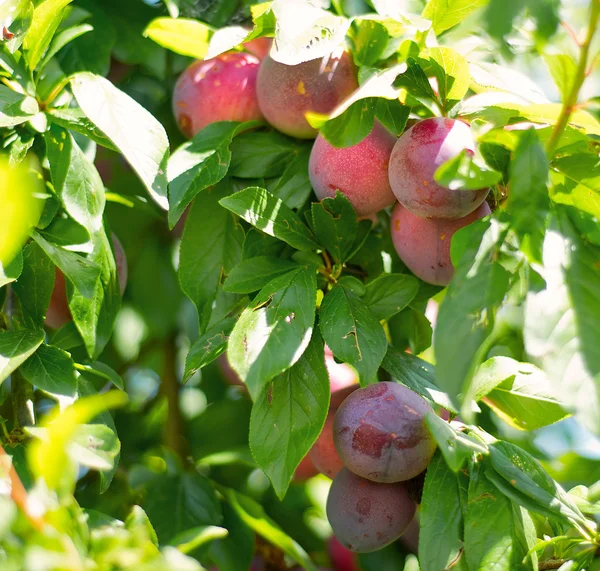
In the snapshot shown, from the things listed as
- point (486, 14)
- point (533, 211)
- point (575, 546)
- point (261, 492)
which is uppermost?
point (486, 14)

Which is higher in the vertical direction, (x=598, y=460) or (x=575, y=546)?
(x=575, y=546)

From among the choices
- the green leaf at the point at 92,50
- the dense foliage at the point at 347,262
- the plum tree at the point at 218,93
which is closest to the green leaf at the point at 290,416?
the dense foliage at the point at 347,262

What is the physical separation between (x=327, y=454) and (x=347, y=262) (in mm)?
208

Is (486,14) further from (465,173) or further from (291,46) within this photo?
(291,46)

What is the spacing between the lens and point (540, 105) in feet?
2.04

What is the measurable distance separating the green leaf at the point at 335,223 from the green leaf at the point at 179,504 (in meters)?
0.39

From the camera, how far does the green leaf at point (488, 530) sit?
610mm

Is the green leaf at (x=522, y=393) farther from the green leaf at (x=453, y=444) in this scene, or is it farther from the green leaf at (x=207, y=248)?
the green leaf at (x=207, y=248)

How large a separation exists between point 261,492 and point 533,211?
0.71 meters

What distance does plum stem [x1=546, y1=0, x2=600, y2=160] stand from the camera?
483 millimetres

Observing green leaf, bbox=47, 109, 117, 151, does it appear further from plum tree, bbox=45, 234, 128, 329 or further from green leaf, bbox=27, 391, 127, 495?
green leaf, bbox=27, 391, 127, 495

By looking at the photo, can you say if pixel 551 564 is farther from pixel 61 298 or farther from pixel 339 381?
pixel 61 298

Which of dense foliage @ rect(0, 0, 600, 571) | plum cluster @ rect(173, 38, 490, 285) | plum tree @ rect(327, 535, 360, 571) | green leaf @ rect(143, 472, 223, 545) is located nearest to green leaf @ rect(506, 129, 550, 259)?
dense foliage @ rect(0, 0, 600, 571)

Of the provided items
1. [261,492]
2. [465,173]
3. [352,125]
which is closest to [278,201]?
[352,125]
